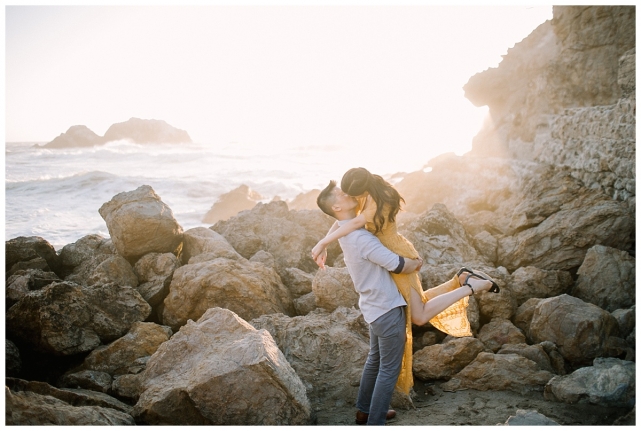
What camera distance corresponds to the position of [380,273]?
316 centimetres

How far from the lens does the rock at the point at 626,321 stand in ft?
14.8

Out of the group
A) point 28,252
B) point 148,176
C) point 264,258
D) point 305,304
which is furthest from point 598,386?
point 148,176

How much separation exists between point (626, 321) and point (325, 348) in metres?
2.86

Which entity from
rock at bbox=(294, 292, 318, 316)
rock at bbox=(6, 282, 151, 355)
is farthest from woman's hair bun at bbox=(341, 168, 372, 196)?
rock at bbox=(6, 282, 151, 355)

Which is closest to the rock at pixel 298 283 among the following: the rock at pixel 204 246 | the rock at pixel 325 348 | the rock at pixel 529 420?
the rock at pixel 204 246

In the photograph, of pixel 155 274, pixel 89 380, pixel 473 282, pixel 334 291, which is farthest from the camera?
pixel 155 274

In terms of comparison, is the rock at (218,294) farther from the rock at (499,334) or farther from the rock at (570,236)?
the rock at (570,236)

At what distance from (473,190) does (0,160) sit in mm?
9309

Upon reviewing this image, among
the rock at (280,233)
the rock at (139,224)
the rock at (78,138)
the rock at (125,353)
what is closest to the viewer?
the rock at (125,353)

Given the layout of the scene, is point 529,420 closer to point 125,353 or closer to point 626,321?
point 626,321

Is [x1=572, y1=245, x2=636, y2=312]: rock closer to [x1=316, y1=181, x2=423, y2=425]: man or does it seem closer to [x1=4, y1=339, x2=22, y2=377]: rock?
[x1=316, y1=181, x2=423, y2=425]: man

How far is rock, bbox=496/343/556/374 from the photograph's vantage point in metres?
4.16

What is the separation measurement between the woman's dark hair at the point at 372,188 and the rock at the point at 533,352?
6.59 ft

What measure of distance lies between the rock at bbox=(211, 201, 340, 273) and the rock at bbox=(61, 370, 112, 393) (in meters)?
2.78
